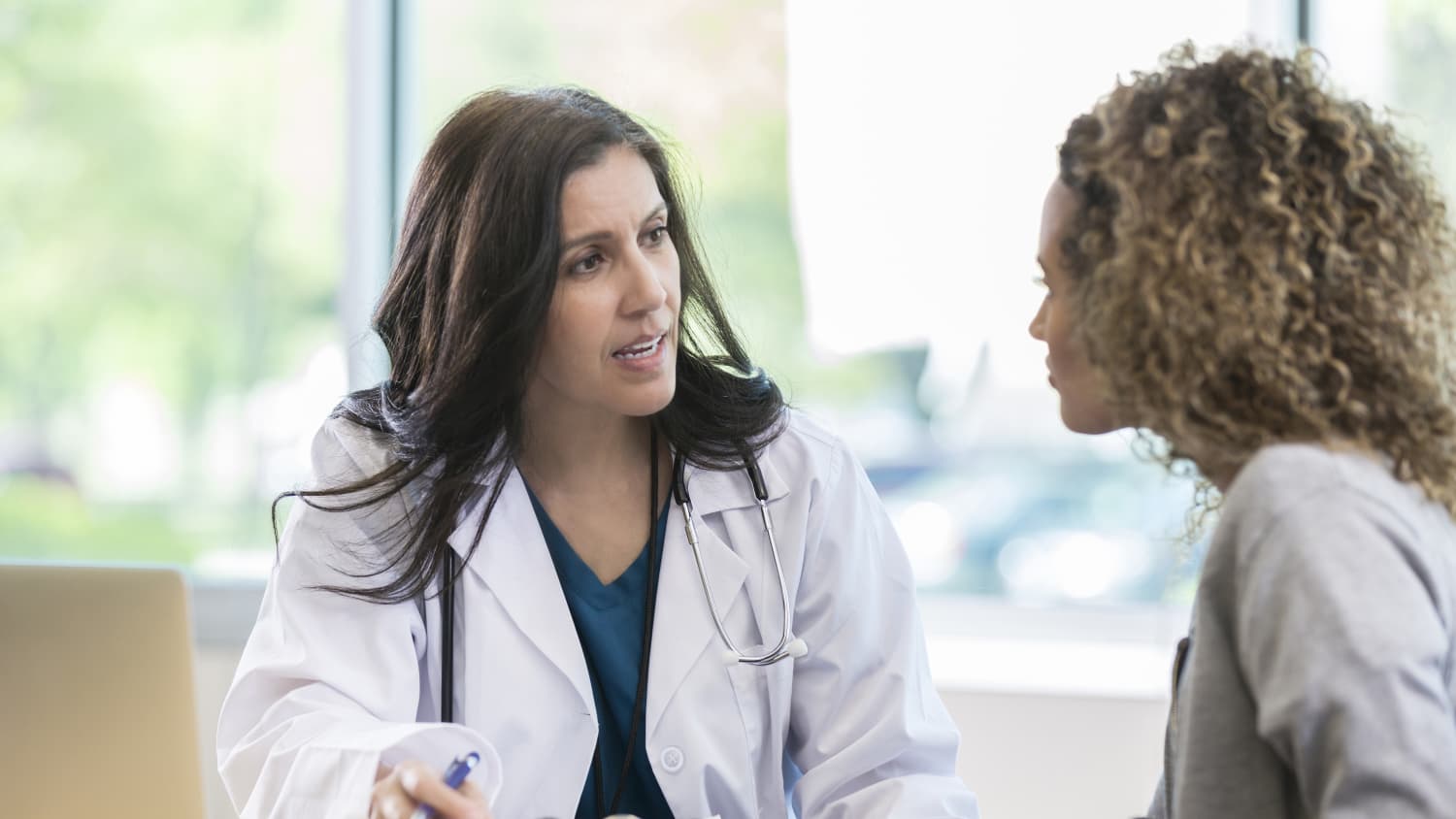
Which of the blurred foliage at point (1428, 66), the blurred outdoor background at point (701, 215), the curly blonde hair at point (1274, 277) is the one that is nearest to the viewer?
the curly blonde hair at point (1274, 277)

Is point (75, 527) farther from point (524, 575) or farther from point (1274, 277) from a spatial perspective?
point (1274, 277)

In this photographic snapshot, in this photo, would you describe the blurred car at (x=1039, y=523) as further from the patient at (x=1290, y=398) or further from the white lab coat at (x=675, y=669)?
the patient at (x=1290, y=398)

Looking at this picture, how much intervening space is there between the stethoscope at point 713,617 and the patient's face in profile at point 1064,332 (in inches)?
16.0

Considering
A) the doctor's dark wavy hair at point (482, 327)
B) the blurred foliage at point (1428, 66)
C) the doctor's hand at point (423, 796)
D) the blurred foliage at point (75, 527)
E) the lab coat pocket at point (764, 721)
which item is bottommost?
the blurred foliage at point (75, 527)

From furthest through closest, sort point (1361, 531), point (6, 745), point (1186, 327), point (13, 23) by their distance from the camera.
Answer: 1. point (13, 23)
2. point (6, 745)
3. point (1186, 327)
4. point (1361, 531)

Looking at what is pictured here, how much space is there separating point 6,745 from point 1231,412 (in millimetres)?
1245

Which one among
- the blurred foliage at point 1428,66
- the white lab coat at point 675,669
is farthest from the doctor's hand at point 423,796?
the blurred foliage at point 1428,66

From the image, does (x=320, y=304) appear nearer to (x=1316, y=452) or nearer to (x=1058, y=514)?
(x=1058, y=514)

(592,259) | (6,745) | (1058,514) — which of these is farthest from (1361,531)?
(1058,514)

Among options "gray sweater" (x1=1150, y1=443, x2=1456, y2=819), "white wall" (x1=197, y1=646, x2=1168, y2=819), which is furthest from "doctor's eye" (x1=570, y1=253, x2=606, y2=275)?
"white wall" (x1=197, y1=646, x2=1168, y2=819)

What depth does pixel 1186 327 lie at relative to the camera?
90 centimetres

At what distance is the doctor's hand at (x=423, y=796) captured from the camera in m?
1.06

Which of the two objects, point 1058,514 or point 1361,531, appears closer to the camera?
point 1361,531

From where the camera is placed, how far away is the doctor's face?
1350 mm
